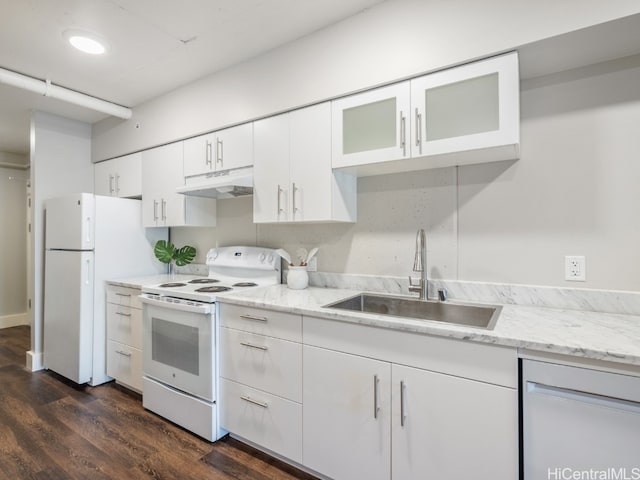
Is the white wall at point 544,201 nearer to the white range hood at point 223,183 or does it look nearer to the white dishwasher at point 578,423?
the white dishwasher at point 578,423

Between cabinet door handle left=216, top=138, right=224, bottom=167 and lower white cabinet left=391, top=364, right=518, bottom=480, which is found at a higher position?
cabinet door handle left=216, top=138, right=224, bottom=167

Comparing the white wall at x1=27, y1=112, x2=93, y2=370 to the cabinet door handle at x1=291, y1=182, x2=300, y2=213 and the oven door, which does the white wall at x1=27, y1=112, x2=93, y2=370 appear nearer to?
the oven door

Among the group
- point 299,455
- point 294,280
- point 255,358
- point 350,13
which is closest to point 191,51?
point 350,13

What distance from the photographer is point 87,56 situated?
2.30 meters

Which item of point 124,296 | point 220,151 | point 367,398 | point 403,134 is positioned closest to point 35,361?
point 124,296

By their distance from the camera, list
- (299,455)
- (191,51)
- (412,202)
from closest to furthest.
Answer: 1. (299,455)
2. (412,202)
3. (191,51)

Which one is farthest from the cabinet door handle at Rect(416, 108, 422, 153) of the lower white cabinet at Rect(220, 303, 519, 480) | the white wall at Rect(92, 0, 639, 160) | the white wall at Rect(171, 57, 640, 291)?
the lower white cabinet at Rect(220, 303, 519, 480)

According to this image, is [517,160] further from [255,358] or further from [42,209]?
[42,209]

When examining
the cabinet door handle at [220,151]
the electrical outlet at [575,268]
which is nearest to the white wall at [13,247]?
the cabinet door handle at [220,151]

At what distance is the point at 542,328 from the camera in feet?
4.18

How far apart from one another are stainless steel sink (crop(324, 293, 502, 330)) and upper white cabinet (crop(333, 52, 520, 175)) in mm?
770

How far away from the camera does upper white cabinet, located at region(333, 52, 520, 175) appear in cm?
149

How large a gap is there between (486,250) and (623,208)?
0.60 meters

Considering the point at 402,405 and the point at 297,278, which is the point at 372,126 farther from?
the point at 402,405
